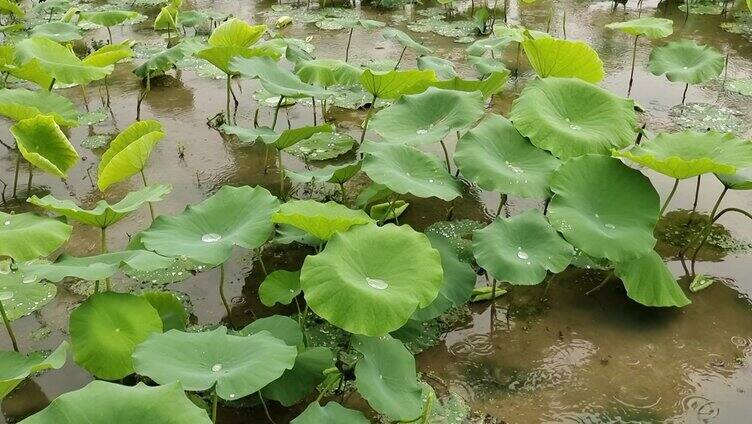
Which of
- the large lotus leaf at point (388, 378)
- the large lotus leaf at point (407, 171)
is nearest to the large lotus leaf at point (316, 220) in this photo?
the large lotus leaf at point (407, 171)

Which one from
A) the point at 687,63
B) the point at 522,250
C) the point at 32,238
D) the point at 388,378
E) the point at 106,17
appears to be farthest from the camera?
the point at 106,17

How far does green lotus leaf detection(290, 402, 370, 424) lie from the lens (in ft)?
6.55

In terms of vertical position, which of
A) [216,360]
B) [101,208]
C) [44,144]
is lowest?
[216,360]

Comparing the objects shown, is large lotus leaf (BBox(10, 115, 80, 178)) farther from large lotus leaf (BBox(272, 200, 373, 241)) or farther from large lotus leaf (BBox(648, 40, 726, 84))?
large lotus leaf (BBox(648, 40, 726, 84))

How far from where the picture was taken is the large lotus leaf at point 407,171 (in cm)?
272

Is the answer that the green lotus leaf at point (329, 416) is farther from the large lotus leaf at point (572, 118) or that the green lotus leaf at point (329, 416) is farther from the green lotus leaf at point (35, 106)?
the green lotus leaf at point (35, 106)

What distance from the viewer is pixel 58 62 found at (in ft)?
12.5

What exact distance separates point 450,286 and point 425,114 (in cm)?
98

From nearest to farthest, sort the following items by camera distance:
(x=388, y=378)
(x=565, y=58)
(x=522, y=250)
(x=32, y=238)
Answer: (x=388, y=378)
(x=32, y=238)
(x=522, y=250)
(x=565, y=58)

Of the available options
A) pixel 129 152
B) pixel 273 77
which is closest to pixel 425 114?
pixel 273 77

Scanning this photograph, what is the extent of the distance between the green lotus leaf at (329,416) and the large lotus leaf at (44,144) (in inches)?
76.6

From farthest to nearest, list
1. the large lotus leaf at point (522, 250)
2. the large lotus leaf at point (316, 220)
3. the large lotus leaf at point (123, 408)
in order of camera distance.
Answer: the large lotus leaf at point (522, 250)
the large lotus leaf at point (316, 220)
the large lotus leaf at point (123, 408)

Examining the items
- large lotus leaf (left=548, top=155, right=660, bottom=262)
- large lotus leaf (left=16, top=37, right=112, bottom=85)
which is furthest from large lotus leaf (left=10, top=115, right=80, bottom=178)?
large lotus leaf (left=548, top=155, right=660, bottom=262)

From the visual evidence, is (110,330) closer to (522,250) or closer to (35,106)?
(522,250)
